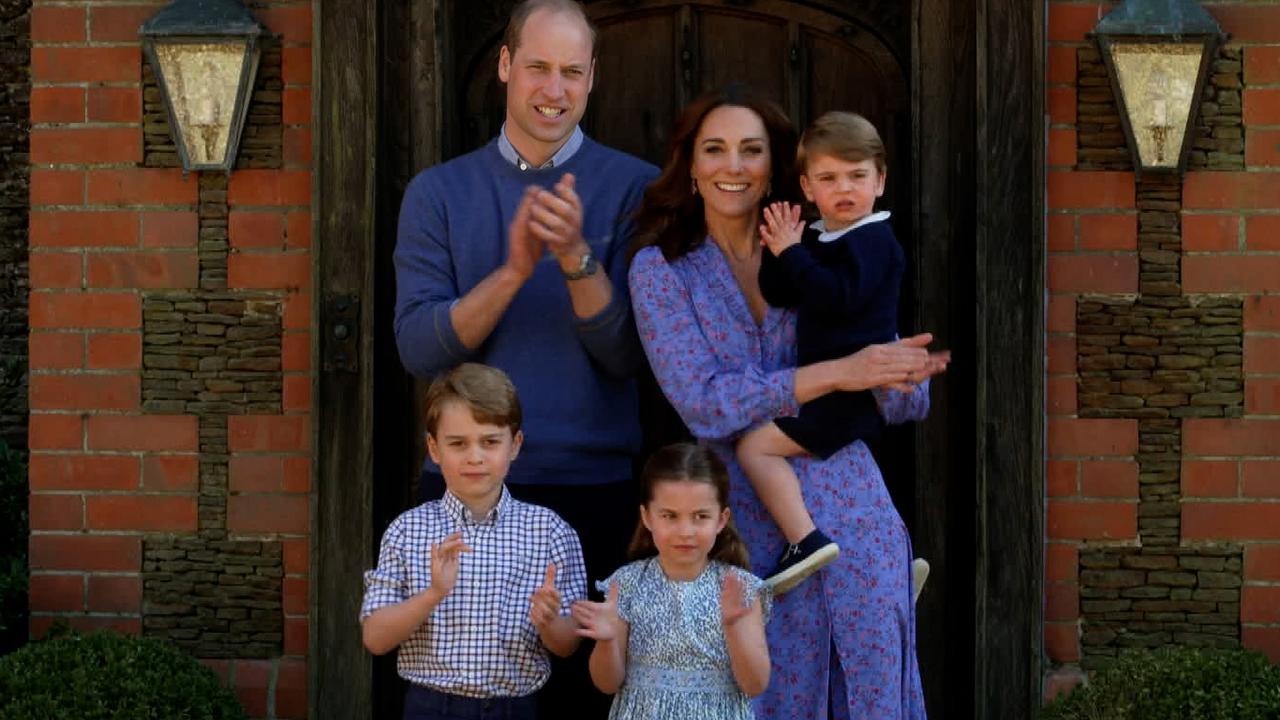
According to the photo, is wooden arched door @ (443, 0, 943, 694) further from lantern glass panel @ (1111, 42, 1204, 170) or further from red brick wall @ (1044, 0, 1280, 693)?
lantern glass panel @ (1111, 42, 1204, 170)

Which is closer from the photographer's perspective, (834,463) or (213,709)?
(834,463)

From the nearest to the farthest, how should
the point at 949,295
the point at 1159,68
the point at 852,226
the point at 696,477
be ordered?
the point at 696,477 → the point at 852,226 → the point at 1159,68 → the point at 949,295

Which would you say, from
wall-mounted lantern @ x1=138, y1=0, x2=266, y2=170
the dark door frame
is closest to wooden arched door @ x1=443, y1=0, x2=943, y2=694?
the dark door frame

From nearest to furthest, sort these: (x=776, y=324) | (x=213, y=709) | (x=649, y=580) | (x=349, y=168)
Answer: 1. (x=649, y=580)
2. (x=776, y=324)
3. (x=213, y=709)
4. (x=349, y=168)

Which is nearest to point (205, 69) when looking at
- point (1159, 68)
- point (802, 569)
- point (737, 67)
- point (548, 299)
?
point (548, 299)

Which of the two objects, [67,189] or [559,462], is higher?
[67,189]

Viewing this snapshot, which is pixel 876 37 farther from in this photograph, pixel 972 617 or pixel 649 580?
pixel 649 580

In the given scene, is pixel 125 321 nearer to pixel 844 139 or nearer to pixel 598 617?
pixel 598 617

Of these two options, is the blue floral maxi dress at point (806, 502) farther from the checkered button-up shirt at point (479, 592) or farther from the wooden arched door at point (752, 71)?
the wooden arched door at point (752, 71)

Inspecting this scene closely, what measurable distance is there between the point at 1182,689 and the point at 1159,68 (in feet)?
5.08

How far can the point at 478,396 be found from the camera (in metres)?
3.40

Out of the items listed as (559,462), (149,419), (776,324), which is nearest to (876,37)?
(776,324)

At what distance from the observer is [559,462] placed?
374cm

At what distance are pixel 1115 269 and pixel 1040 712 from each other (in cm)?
115
